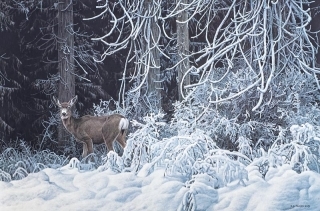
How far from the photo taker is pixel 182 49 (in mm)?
5734

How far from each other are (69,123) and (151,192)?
108 centimetres

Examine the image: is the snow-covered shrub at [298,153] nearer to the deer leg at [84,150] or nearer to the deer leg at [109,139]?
the deer leg at [109,139]

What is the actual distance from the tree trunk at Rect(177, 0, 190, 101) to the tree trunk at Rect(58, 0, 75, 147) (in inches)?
39.5

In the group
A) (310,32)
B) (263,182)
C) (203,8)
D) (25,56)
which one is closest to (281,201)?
(263,182)

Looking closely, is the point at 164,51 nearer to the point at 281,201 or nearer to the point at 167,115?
the point at 167,115

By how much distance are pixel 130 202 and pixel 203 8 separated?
202cm

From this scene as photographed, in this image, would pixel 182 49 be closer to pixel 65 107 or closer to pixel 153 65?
pixel 153 65

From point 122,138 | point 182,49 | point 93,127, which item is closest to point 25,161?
point 93,127

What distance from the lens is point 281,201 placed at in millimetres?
5016

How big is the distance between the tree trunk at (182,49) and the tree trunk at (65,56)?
1004 millimetres

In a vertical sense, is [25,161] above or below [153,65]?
below

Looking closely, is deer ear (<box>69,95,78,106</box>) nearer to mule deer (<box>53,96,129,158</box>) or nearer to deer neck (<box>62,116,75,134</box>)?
mule deer (<box>53,96,129,158</box>)

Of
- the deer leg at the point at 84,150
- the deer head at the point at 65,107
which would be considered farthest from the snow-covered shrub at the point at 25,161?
the deer head at the point at 65,107

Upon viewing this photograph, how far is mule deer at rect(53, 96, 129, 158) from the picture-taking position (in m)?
5.63
